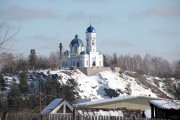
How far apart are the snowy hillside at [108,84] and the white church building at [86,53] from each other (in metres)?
4.41

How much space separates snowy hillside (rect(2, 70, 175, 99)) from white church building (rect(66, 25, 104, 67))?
14.5ft

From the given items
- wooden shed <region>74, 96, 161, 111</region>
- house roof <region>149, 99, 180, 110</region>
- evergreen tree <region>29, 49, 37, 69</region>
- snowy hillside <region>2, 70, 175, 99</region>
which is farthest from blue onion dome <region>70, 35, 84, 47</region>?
house roof <region>149, 99, 180, 110</region>

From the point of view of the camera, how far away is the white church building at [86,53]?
11725 cm

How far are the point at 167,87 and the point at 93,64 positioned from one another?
19637 mm

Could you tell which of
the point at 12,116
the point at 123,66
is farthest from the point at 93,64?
the point at 12,116

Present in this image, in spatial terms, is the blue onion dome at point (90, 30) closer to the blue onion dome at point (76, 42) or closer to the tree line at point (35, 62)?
the blue onion dome at point (76, 42)

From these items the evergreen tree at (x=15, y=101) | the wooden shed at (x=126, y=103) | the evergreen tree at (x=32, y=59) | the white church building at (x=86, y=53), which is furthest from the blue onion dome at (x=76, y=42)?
the wooden shed at (x=126, y=103)

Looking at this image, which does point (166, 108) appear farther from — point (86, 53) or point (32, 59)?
point (32, 59)

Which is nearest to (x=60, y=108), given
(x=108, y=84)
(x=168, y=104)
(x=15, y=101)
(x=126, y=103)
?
(x=168, y=104)

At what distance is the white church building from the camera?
117 meters

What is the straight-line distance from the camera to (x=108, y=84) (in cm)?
10869

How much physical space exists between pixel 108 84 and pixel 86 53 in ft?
40.6

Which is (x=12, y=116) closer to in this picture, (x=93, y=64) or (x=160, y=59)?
(x=93, y=64)

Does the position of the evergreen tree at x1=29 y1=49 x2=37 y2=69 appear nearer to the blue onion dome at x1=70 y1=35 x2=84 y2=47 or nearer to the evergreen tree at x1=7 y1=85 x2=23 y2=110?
the blue onion dome at x1=70 y1=35 x2=84 y2=47
